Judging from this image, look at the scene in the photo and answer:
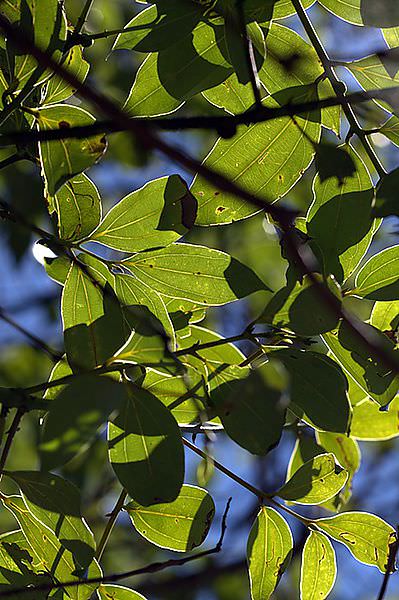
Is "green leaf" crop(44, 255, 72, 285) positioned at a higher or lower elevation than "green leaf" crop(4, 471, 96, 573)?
higher

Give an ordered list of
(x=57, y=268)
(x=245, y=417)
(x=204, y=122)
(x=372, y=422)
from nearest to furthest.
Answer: (x=204, y=122), (x=245, y=417), (x=57, y=268), (x=372, y=422)

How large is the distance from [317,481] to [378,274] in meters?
0.20

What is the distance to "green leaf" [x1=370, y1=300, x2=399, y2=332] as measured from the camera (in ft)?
2.55

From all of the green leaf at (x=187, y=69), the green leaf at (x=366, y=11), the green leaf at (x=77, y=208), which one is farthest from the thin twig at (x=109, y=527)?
the green leaf at (x=366, y=11)

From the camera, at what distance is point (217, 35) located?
28.5 inches

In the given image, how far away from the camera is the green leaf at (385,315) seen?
776mm

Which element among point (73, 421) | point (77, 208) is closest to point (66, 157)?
point (77, 208)

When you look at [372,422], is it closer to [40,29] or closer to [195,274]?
[195,274]

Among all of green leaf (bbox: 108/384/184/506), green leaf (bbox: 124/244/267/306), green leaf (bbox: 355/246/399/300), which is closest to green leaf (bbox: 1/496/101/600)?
green leaf (bbox: 108/384/184/506)

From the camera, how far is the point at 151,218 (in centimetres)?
76

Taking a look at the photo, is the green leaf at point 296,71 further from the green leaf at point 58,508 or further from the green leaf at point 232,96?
the green leaf at point 58,508

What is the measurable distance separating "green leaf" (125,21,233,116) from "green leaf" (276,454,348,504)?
0.35 meters

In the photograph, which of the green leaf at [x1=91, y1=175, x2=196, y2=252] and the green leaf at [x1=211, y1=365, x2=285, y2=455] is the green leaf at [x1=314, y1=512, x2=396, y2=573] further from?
the green leaf at [x1=91, y1=175, x2=196, y2=252]

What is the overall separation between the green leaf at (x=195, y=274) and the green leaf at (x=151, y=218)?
0.02m
